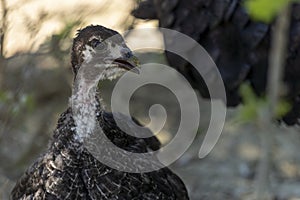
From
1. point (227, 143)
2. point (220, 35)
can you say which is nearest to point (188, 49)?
point (220, 35)

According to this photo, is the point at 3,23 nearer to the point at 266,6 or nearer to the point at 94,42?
the point at 94,42

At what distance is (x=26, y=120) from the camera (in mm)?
5074

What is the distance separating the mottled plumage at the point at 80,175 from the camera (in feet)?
10.3

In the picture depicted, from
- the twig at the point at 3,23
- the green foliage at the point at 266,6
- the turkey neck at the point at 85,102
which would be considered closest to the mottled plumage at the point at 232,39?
the twig at the point at 3,23

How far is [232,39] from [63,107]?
1641mm

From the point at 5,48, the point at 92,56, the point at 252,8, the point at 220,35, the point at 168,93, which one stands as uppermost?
the point at 252,8

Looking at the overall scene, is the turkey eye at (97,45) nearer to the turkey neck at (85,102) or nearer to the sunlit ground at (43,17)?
the turkey neck at (85,102)

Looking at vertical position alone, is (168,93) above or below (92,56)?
below

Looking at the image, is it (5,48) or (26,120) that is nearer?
(5,48)

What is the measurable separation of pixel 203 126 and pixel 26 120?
43.4 inches

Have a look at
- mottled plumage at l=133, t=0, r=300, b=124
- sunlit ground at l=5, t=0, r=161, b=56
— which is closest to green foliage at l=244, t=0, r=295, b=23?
mottled plumage at l=133, t=0, r=300, b=124

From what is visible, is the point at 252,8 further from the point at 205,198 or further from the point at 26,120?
the point at 26,120

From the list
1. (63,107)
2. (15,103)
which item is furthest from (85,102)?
(63,107)

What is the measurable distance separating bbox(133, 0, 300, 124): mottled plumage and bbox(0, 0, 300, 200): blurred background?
271mm
